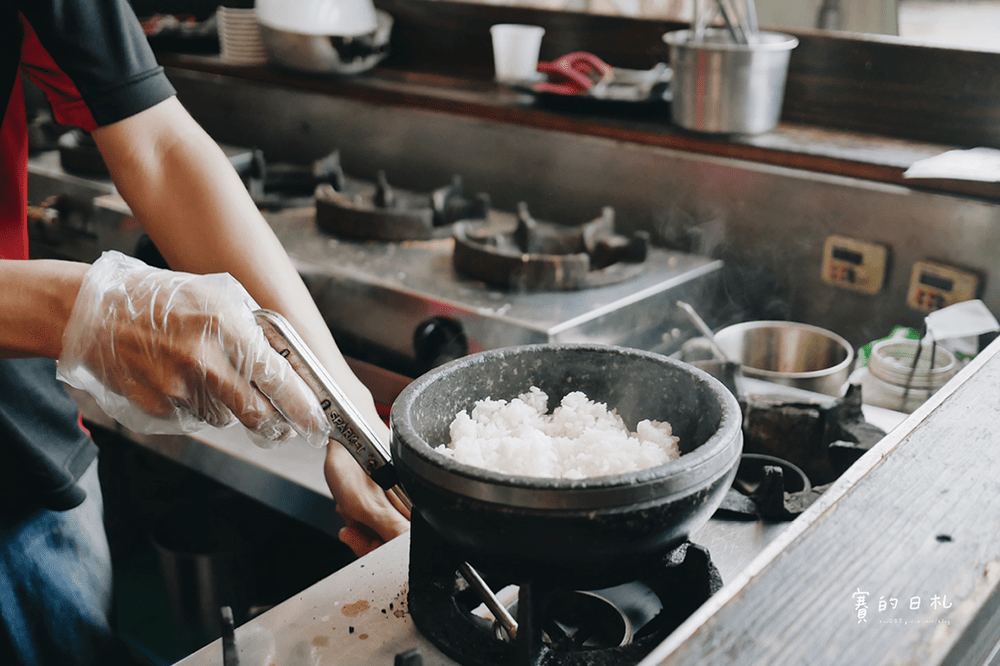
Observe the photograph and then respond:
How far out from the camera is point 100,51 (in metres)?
1.29

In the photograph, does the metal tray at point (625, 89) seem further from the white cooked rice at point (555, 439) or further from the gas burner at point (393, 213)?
the white cooked rice at point (555, 439)

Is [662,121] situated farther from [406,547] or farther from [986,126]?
[406,547]

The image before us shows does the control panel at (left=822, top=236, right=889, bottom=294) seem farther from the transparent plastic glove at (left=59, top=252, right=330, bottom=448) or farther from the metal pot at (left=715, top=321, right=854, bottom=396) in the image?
the transparent plastic glove at (left=59, top=252, right=330, bottom=448)

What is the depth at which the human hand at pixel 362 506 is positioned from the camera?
1.15m

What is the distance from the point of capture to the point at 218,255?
53.2 inches

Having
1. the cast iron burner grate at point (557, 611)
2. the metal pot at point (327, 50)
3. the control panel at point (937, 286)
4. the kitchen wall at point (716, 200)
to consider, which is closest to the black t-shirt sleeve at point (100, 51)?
the cast iron burner grate at point (557, 611)

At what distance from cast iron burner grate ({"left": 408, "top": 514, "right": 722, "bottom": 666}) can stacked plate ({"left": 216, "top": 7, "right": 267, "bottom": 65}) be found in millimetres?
2554

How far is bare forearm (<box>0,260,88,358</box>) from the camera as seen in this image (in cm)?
97

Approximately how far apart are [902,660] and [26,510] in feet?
4.30

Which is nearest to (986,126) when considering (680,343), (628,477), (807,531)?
(680,343)

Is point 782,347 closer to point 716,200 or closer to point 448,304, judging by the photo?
point 716,200

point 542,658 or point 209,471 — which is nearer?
point 542,658

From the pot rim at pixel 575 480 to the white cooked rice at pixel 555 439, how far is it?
2.3 inches

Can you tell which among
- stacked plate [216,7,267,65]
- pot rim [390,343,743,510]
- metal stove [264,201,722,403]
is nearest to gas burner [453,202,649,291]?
metal stove [264,201,722,403]
